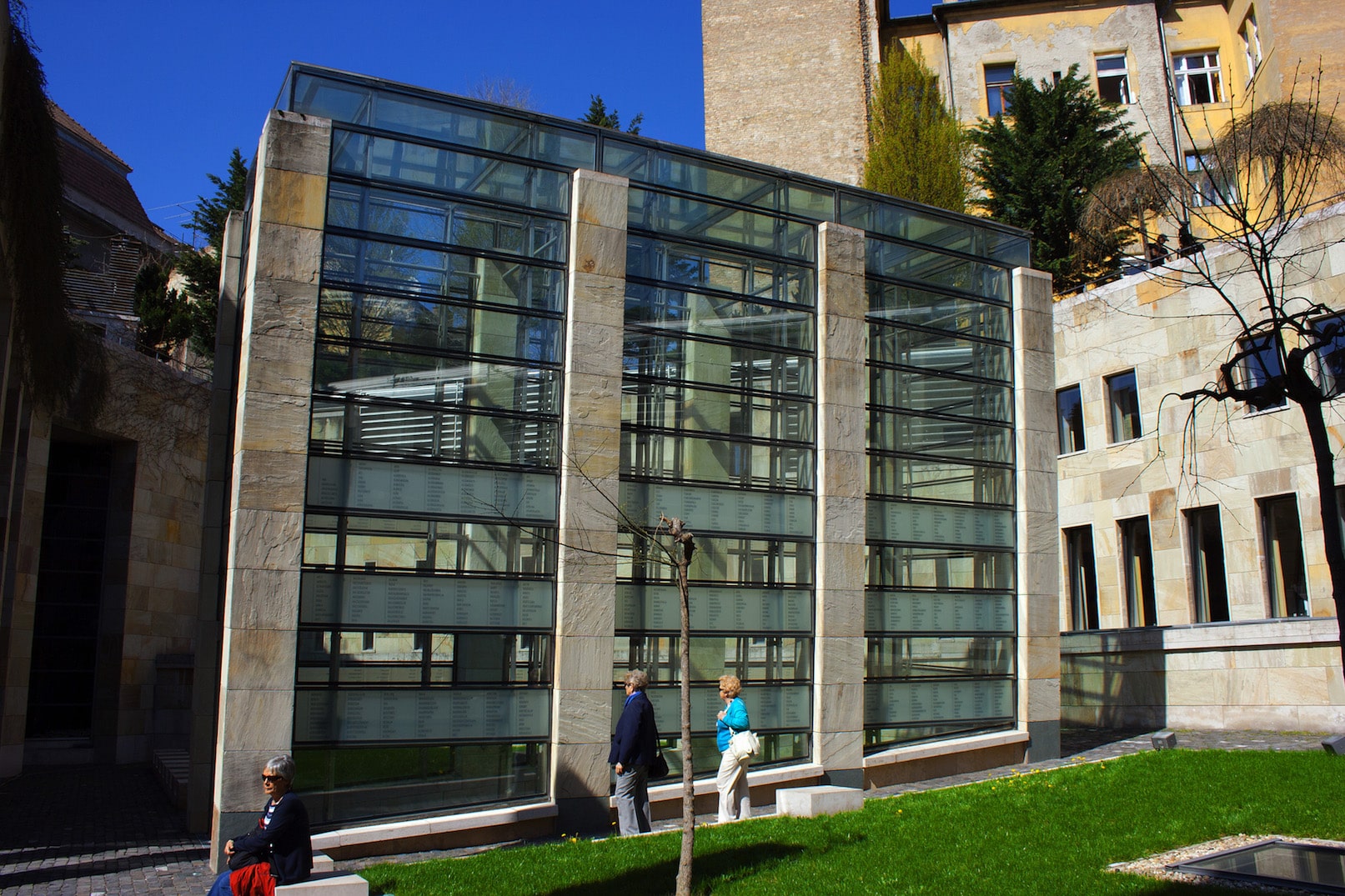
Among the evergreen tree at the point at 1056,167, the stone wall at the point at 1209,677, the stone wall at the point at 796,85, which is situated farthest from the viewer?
the stone wall at the point at 796,85

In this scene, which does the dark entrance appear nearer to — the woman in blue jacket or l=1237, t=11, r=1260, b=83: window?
the woman in blue jacket

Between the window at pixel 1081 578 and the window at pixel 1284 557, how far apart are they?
17.2 feet

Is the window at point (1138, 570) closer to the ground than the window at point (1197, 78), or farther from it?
closer to the ground

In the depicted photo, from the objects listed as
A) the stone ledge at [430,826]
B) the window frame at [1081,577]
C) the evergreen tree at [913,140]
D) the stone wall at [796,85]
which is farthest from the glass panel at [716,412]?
the stone wall at [796,85]

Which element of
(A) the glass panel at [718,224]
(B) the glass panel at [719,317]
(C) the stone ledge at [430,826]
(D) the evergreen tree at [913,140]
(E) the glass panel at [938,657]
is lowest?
(C) the stone ledge at [430,826]

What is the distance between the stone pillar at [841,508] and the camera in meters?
16.4

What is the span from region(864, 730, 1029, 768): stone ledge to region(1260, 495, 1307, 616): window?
8.21 meters

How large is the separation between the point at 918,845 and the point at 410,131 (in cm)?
1069

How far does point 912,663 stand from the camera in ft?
57.8

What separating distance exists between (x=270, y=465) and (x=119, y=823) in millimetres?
6400

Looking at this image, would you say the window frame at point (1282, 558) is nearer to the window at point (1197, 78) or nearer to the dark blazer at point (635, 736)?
the dark blazer at point (635, 736)

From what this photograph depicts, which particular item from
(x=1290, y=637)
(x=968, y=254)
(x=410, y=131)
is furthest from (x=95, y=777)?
(x=1290, y=637)

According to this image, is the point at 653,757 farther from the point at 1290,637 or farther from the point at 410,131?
the point at 1290,637

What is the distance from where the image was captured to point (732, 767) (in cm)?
1337
